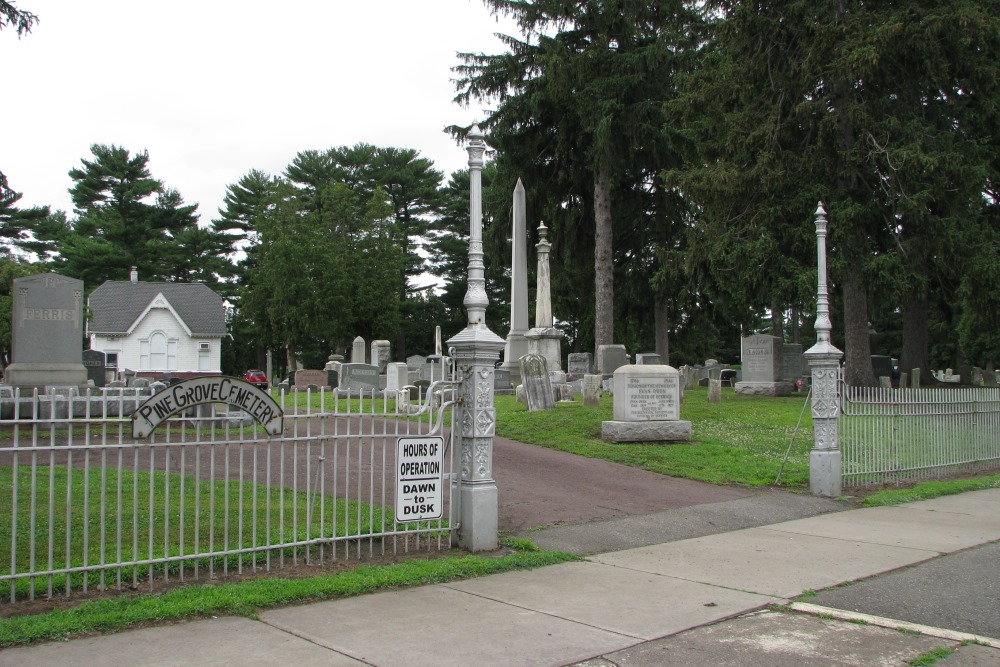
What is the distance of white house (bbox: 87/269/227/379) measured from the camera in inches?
2016

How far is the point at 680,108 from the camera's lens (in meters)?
26.3

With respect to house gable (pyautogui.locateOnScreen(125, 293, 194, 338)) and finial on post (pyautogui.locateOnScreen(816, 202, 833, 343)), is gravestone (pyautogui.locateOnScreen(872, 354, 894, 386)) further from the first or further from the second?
house gable (pyautogui.locateOnScreen(125, 293, 194, 338))

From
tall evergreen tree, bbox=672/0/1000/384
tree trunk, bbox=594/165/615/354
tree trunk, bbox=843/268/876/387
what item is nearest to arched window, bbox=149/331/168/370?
tree trunk, bbox=594/165/615/354

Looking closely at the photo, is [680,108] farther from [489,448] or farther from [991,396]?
[489,448]

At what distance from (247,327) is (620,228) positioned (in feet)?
109

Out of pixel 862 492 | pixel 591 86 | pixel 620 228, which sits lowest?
pixel 862 492

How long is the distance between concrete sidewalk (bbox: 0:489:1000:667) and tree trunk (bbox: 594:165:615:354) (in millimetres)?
23496

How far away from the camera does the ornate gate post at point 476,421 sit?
811 cm

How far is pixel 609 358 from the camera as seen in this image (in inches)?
1145

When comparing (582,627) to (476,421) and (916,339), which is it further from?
(916,339)

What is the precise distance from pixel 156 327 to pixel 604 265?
1289 inches

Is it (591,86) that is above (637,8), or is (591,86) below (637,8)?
below

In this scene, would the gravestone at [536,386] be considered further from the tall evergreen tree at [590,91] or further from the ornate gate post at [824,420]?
the tall evergreen tree at [590,91]

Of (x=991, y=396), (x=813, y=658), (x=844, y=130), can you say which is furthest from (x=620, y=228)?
(x=813, y=658)
